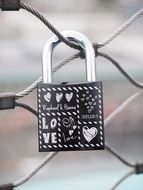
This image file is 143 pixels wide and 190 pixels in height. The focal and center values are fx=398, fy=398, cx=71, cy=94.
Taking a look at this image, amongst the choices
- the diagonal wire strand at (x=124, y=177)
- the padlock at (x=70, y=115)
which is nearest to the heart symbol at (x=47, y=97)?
the padlock at (x=70, y=115)

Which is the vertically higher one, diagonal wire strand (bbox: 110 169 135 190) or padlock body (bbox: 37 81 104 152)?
padlock body (bbox: 37 81 104 152)

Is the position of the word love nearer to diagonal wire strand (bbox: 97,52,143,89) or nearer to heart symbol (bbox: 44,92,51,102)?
heart symbol (bbox: 44,92,51,102)

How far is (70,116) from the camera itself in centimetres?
52

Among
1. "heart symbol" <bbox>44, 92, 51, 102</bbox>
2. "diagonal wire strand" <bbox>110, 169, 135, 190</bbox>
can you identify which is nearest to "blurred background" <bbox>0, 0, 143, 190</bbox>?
"diagonal wire strand" <bbox>110, 169, 135, 190</bbox>

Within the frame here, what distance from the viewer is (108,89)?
0.67 m

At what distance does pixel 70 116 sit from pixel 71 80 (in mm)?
136

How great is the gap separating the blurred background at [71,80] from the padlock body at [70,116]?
0.11 meters

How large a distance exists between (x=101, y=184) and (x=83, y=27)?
267 millimetres

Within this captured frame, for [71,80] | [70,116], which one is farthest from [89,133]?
[71,80]

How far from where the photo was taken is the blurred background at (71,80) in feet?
2.04

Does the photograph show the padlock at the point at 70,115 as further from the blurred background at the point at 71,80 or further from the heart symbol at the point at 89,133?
the blurred background at the point at 71,80

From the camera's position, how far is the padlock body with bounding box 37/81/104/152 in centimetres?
52

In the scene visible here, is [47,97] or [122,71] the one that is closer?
[47,97]

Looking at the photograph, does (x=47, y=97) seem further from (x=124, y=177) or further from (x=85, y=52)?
(x=124, y=177)
